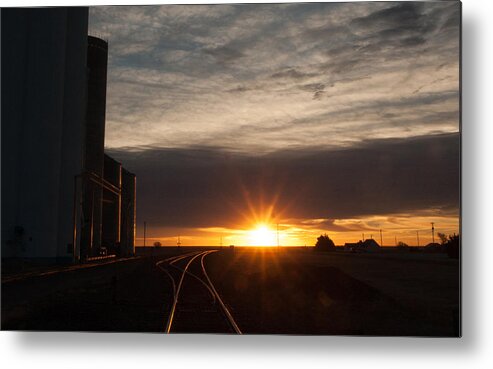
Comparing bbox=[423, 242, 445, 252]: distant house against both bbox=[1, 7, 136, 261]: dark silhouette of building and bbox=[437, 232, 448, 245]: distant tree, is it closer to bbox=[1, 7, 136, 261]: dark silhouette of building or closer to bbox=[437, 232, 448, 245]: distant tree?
bbox=[437, 232, 448, 245]: distant tree

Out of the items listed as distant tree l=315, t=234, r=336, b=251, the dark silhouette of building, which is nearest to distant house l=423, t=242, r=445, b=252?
distant tree l=315, t=234, r=336, b=251

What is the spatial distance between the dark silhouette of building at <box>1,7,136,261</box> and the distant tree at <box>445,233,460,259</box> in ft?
24.9

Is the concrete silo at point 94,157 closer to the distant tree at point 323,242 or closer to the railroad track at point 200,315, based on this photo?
the distant tree at point 323,242

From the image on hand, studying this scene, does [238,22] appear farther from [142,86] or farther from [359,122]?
[359,122]

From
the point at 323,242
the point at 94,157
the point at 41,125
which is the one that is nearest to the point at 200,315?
the point at 41,125

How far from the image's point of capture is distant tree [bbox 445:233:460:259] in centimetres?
1007

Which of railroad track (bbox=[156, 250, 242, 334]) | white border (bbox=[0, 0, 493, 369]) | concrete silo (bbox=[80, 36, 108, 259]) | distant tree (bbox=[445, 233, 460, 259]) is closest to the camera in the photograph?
white border (bbox=[0, 0, 493, 369])

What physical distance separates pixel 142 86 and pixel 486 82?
21.0ft

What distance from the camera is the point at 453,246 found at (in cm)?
1038

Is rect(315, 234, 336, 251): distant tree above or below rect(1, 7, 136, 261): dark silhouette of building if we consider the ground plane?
below

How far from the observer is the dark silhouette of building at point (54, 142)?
13.5m

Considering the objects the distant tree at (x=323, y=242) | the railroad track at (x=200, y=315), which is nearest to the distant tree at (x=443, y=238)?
the distant tree at (x=323, y=242)

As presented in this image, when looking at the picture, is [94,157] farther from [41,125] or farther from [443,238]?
[443,238]

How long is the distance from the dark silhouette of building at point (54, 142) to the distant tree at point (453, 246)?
7596 mm
